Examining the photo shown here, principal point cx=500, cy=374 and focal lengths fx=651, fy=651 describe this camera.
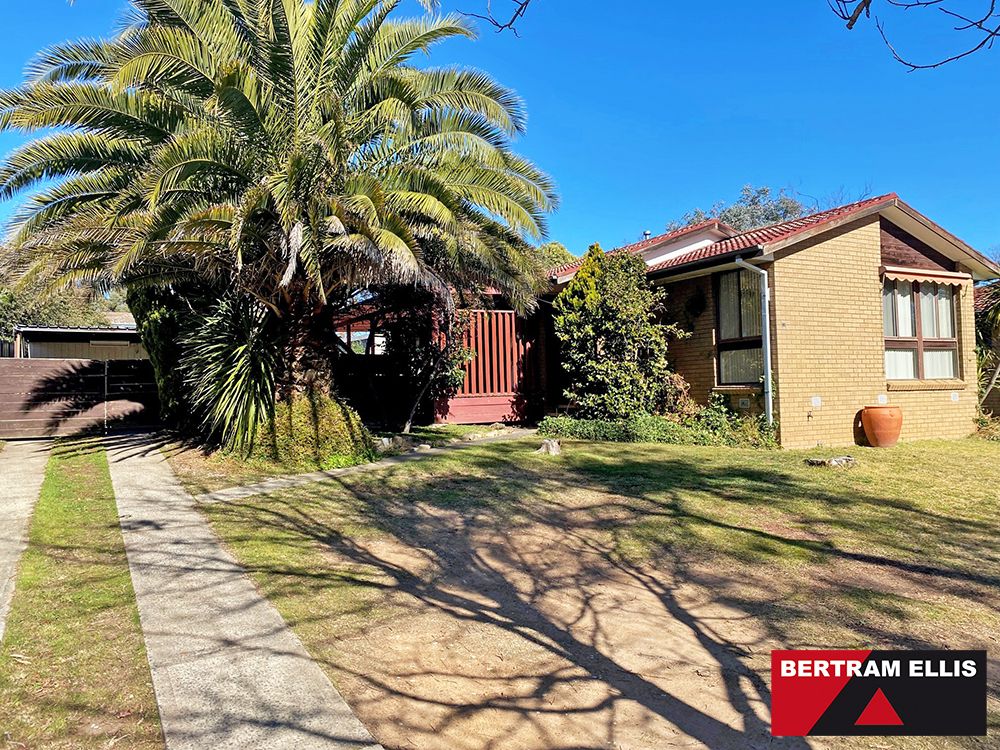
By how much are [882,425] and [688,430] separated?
3588 millimetres

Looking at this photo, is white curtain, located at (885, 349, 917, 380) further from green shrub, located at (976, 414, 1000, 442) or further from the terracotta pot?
green shrub, located at (976, 414, 1000, 442)

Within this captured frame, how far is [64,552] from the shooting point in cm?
548

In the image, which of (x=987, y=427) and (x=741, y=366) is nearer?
(x=741, y=366)

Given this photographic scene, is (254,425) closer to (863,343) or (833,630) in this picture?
(833,630)

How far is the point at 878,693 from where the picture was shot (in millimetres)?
3457

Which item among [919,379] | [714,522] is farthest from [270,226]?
[919,379]

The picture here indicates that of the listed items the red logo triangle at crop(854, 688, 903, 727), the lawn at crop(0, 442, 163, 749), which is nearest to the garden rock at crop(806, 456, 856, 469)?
the red logo triangle at crop(854, 688, 903, 727)

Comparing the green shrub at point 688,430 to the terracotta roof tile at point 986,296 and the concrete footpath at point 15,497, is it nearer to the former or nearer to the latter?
the terracotta roof tile at point 986,296

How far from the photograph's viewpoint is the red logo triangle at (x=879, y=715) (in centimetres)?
317

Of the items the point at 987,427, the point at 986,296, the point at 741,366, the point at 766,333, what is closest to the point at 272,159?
the point at 766,333

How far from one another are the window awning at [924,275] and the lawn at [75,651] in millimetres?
14206


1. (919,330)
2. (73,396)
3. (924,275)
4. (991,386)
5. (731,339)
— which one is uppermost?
(924,275)

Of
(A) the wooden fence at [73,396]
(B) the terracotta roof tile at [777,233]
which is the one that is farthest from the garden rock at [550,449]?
(A) the wooden fence at [73,396]

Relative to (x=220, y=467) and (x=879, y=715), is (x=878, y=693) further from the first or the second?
(x=220, y=467)
